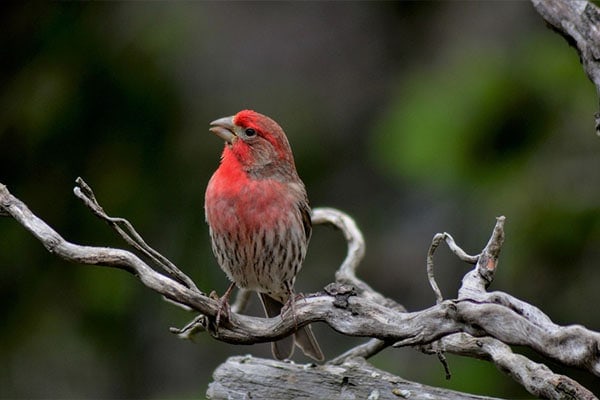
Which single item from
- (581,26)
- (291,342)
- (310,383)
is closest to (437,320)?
(310,383)

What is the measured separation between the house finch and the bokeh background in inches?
48.0

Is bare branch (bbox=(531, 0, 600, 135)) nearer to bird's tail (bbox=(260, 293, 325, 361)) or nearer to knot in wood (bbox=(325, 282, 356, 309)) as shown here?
knot in wood (bbox=(325, 282, 356, 309))

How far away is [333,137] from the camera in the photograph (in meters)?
8.52

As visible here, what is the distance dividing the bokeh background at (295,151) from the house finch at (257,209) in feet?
4.00

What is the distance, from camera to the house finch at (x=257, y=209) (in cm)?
496

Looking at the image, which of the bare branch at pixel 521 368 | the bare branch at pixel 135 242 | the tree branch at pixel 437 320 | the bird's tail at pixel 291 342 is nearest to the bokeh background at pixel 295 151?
the bird's tail at pixel 291 342

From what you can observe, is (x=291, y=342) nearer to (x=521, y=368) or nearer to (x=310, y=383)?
(x=310, y=383)

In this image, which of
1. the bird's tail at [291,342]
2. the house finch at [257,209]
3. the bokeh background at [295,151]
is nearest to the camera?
the house finch at [257,209]

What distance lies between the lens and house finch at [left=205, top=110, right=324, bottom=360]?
4.96 m

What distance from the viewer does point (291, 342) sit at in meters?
5.35

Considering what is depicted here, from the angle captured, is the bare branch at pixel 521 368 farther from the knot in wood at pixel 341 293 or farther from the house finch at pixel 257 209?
the house finch at pixel 257 209

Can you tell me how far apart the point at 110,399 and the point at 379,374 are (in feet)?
13.3

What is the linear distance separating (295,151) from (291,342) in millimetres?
2688

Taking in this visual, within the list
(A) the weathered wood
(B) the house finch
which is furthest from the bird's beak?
(A) the weathered wood
